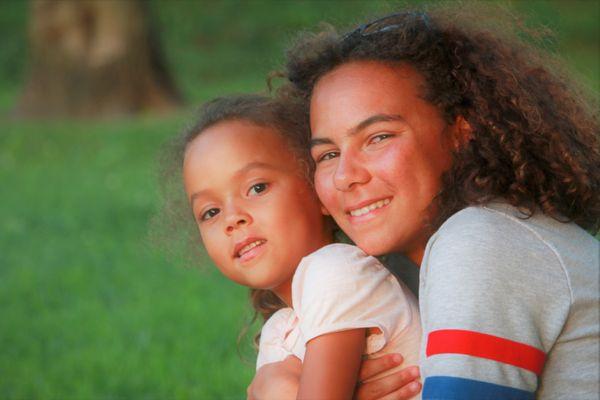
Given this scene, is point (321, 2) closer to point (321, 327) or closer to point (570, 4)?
point (570, 4)

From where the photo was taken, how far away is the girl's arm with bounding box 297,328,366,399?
2.47m

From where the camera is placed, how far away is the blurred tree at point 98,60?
12.9m

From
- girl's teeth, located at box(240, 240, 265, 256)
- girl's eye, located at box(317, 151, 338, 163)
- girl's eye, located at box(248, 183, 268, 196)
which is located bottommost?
girl's teeth, located at box(240, 240, 265, 256)

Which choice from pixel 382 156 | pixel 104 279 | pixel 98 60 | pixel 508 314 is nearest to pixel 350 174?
pixel 382 156

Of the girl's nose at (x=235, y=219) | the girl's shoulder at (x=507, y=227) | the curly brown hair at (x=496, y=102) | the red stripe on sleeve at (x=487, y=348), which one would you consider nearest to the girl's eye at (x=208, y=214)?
the girl's nose at (x=235, y=219)

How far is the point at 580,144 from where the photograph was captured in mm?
2713

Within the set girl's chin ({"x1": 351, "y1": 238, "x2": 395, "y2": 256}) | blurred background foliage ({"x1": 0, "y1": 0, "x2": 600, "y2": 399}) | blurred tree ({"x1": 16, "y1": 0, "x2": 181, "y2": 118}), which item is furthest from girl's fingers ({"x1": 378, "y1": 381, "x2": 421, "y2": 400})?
blurred tree ({"x1": 16, "y1": 0, "x2": 181, "y2": 118})

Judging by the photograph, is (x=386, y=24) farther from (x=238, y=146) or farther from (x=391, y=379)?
(x=391, y=379)

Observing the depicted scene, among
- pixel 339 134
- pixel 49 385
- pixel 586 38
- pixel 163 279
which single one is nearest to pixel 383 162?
pixel 339 134

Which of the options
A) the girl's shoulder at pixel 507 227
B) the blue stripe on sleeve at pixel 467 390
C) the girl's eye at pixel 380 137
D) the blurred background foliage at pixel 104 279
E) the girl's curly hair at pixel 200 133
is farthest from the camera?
the blurred background foliage at pixel 104 279

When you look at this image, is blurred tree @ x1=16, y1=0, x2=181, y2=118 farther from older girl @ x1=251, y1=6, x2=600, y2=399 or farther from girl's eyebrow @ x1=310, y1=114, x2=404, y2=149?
girl's eyebrow @ x1=310, y1=114, x2=404, y2=149

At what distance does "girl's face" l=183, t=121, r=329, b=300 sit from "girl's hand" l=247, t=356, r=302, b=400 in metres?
0.26

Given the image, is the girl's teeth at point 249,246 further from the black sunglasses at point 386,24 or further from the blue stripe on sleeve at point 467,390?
the blue stripe on sleeve at point 467,390

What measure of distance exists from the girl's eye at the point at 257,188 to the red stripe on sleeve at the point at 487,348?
3.03ft
